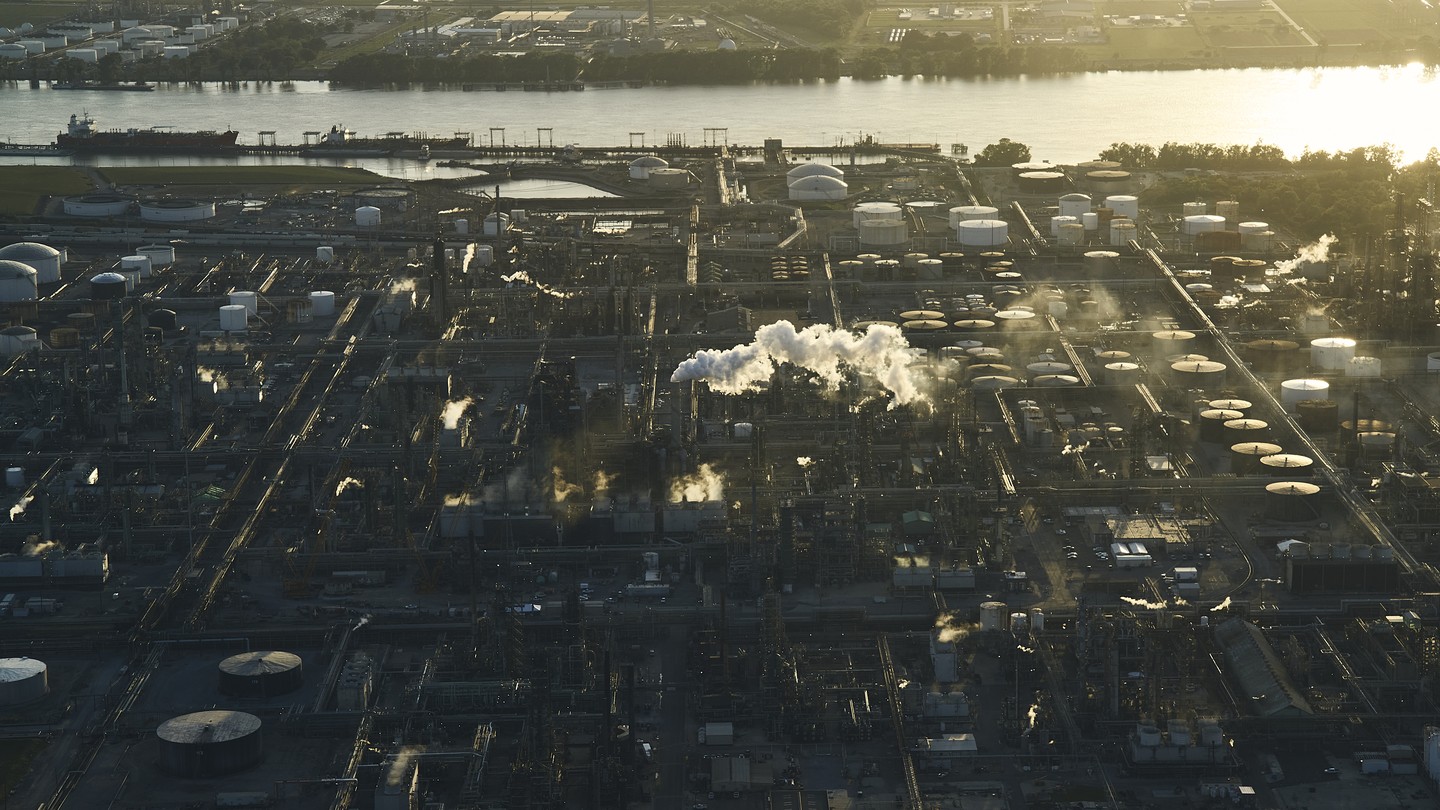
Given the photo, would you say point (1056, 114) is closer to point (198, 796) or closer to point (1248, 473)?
point (1248, 473)

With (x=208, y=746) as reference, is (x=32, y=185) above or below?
above

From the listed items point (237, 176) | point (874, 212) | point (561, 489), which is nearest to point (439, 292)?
point (561, 489)

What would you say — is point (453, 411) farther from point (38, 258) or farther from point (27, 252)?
point (27, 252)

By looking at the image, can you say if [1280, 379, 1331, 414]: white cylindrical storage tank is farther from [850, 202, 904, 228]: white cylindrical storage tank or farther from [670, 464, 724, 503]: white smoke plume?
[850, 202, 904, 228]: white cylindrical storage tank

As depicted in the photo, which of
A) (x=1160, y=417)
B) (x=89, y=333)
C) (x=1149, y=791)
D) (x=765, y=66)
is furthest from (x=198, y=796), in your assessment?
(x=765, y=66)

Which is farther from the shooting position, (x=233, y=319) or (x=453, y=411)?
(x=233, y=319)

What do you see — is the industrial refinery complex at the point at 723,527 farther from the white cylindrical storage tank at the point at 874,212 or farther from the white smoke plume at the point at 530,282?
the white cylindrical storage tank at the point at 874,212

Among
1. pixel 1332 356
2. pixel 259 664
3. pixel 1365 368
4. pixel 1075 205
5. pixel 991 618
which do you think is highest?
pixel 1075 205
